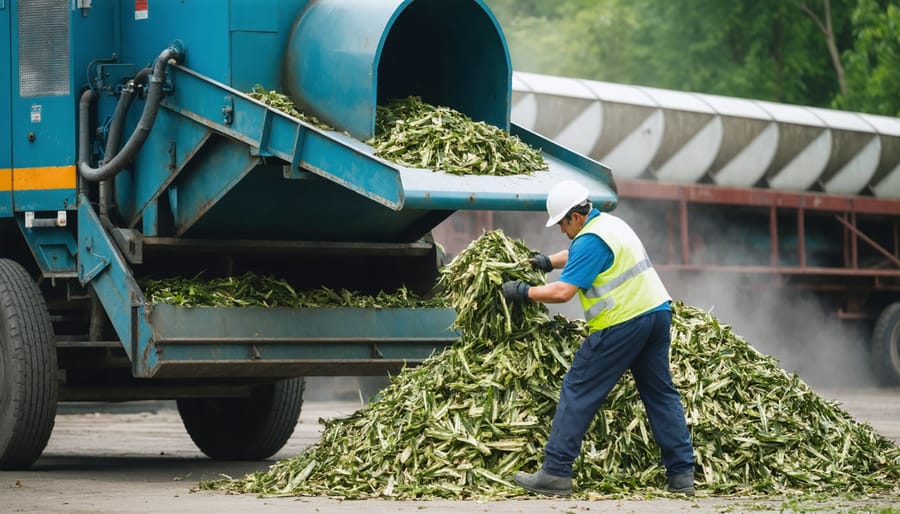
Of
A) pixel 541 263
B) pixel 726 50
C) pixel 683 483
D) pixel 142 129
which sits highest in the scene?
pixel 726 50

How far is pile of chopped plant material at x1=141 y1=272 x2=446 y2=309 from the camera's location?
9.42 metres

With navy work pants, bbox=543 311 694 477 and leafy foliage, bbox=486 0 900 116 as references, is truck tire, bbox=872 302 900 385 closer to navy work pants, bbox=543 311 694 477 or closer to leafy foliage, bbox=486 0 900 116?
leafy foliage, bbox=486 0 900 116

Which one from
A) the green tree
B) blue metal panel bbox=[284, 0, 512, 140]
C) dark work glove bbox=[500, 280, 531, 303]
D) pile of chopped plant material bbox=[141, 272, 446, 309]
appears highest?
the green tree

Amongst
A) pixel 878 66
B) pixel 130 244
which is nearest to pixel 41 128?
pixel 130 244

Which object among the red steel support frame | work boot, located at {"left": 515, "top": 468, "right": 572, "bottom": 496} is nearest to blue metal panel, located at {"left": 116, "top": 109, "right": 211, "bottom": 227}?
work boot, located at {"left": 515, "top": 468, "right": 572, "bottom": 496}

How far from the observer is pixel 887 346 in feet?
71.6

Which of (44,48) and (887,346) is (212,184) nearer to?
(44,48)

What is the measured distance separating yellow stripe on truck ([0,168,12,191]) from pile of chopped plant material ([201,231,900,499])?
8.88 ft

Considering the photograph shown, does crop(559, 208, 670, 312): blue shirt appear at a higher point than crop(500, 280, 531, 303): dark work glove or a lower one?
higher

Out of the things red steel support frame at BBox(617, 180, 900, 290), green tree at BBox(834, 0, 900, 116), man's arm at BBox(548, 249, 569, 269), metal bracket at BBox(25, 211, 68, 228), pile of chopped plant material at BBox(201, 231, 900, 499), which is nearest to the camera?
pile of chopped plant material at BBox(201, 231, 900, 499)

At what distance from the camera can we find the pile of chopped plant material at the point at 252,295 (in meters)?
9.42

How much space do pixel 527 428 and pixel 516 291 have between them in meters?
0.66

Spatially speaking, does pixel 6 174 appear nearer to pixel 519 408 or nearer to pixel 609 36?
pixel 519 408

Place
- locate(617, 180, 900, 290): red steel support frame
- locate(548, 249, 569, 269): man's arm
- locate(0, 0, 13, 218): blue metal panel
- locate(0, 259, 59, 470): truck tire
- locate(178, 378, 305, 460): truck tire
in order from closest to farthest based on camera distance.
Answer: locate(548, 249, 569, 269): man's arm, locate(0, 259, 59, 470): truck tire, locate(0, 0, 13, 218): blue metal panel, locate(178, 378, 305, 460): truck tire, locate(617, 180, 900, 290): red steel support frame
